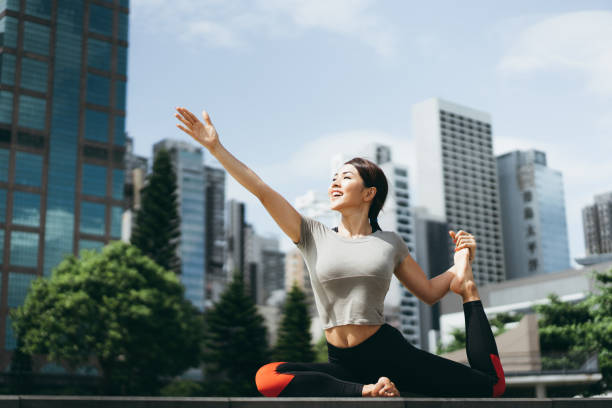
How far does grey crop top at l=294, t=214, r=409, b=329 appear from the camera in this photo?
436 cm

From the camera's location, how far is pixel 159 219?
44156 millimetres

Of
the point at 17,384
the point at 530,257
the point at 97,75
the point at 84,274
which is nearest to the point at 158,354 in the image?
the point at 84,274

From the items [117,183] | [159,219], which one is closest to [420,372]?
[159,219]

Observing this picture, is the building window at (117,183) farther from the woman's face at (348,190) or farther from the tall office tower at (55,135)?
the woman's face at (348,190)

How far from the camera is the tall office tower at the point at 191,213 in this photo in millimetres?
113438

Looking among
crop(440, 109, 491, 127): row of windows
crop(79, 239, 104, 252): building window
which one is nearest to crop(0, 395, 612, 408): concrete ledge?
crop(79, 239, 104, 252): building window

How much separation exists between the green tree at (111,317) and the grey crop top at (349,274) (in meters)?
29.3

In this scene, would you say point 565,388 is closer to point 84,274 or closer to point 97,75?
point 84,274

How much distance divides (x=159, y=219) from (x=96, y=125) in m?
25.6

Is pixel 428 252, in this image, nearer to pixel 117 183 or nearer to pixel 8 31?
pixel 117 183

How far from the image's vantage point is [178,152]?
11612 cm

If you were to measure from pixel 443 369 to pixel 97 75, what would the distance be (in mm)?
67429

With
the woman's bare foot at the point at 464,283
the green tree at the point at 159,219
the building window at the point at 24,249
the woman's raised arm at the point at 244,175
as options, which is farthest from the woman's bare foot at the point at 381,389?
the building window at the point at 24,249

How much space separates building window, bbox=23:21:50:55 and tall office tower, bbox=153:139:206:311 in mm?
50075
